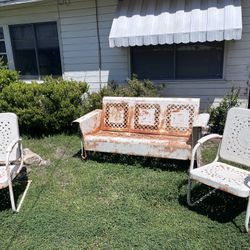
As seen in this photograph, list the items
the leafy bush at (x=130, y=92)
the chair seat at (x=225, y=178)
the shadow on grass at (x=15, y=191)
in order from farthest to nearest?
the leafy bush at (x=130, y=92) < the shadow on grass at (x=15, y=191) < the chair seat at (x=225, y=178)

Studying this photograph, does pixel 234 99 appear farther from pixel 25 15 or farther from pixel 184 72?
pixel 25 15

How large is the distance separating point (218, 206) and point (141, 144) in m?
1.51

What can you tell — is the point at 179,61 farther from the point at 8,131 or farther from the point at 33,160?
the point at 8,131

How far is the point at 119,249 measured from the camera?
2895mm

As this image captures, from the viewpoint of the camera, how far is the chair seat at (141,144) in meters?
4.30

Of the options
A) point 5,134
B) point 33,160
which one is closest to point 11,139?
point 5,134

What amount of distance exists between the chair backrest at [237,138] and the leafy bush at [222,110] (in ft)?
7.27

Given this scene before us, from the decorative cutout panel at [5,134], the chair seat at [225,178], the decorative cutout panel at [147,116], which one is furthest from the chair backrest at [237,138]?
the decorative cutout panel at [5,134]

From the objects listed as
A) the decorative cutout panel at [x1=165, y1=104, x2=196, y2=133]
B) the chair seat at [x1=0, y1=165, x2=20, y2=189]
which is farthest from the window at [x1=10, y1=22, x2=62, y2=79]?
the chair seat at [x1=0, y1=165, x2=20, y2=189]

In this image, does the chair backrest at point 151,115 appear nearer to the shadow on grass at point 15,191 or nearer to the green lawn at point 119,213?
the green lawn at point 119,213

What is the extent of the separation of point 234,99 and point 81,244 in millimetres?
4174

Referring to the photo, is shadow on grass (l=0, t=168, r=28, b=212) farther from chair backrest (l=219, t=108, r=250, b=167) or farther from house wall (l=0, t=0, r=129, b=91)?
house wall (l=0, t=0, r=129, b=91)

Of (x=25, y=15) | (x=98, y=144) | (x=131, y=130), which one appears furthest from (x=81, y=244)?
(x=25, y=15)

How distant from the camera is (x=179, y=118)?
4750 millimetres
